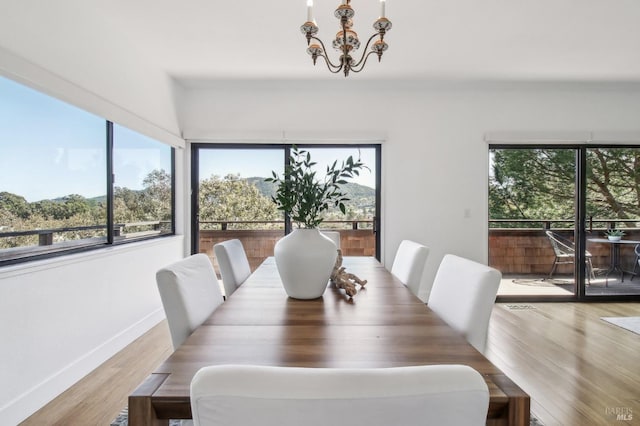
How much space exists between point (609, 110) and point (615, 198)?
1.07 metres

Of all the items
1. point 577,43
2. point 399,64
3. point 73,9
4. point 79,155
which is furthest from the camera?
point 399,64

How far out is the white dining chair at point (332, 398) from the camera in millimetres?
485

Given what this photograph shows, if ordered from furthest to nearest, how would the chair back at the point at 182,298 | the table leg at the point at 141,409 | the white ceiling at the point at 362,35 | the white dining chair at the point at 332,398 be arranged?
the white ceiling at the point at 362,35, the chair back at the point at 182,298, the table leg at the point at 141,409, the white dining chair at the point at 332,398

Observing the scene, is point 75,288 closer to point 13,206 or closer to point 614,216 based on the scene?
point 13,206

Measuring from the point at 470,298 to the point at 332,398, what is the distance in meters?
1.00

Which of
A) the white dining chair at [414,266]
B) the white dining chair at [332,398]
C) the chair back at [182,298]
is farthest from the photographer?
the white dining chair at [414,266]

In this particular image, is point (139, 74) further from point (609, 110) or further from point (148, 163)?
point (609, 110)

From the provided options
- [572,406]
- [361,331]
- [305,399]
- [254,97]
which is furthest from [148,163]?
[572,406]

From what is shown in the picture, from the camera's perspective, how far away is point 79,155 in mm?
2410

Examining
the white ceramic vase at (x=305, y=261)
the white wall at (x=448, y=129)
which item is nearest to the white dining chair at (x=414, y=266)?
the white ceramic vase at (x=305, y=261)

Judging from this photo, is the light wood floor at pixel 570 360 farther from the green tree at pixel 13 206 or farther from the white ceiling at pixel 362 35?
the green tree at pixel 13 206

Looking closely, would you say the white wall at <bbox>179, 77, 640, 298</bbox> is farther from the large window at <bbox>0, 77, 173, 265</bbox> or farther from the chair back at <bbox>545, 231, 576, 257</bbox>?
the large window at <bbox>0, 77, 173, 265</bbox>

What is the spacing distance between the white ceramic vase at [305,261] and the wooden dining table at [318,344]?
0.06 m

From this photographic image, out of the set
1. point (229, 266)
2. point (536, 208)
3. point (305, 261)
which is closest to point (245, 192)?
point (229, 266)
